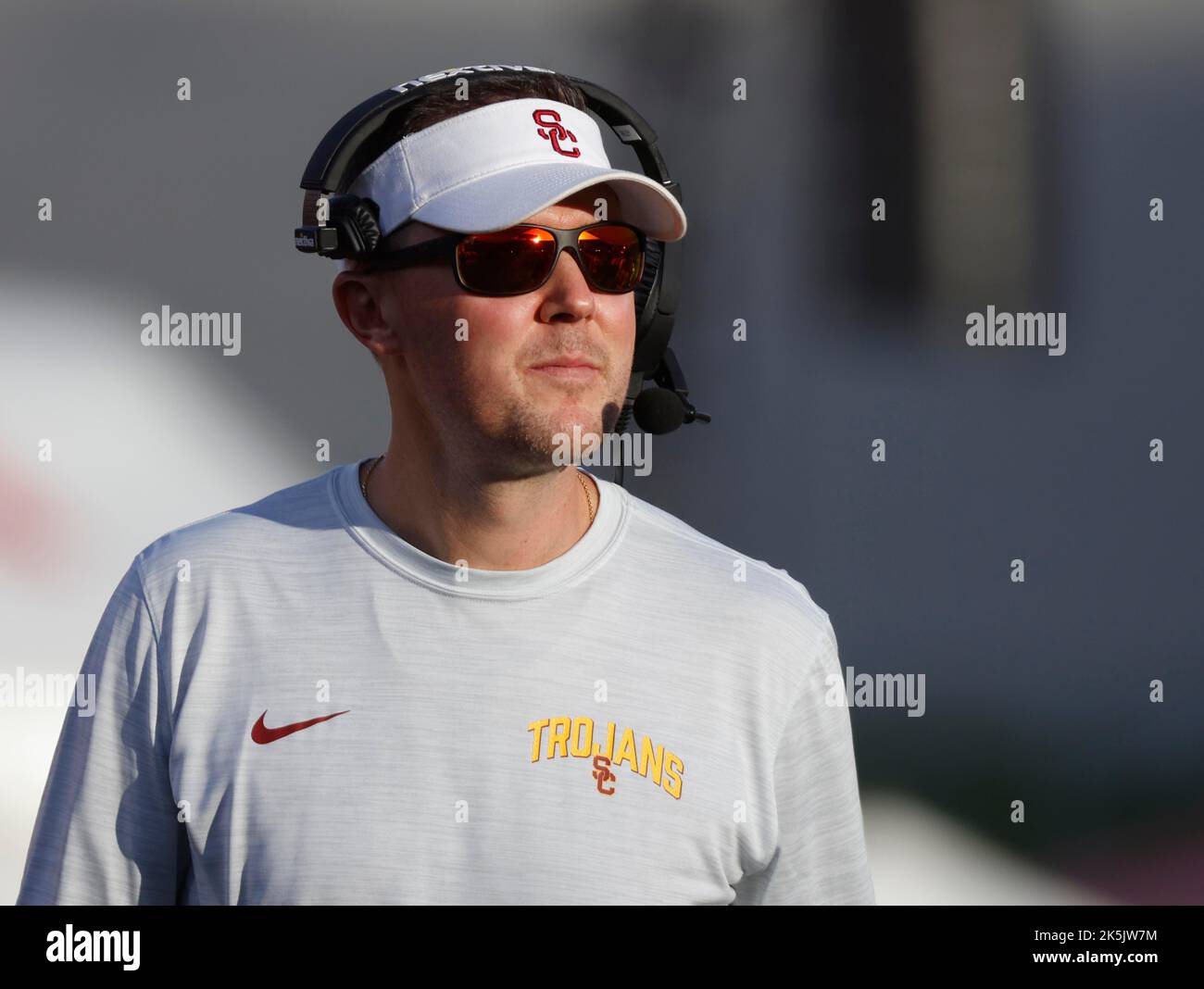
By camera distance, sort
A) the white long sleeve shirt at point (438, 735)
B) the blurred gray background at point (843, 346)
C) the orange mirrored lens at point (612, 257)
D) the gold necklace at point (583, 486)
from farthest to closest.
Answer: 1. the blurred gray background at point (843, 346)
2. the gold necklace at point (583, 486)
3. the orange mirrored lens at point (612, 257)
4. the white long sleeve shirt at point (438, 735)

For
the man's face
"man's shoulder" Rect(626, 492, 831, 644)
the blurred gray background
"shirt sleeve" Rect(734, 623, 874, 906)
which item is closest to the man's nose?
the man's face

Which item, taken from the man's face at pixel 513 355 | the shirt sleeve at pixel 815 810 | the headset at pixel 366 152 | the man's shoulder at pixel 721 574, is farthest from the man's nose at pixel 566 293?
the shirt sleeve at pixel 815 810

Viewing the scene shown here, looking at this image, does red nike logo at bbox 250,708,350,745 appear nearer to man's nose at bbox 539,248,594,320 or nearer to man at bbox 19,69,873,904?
man at bbox 19,69,873,904

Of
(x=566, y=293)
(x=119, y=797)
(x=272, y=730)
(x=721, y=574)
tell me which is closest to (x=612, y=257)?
(x=566, y=293)

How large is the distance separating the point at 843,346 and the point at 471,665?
181 cm

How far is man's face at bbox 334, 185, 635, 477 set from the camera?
1676mm

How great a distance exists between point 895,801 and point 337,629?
184cm

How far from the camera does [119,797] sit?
5.56 feet

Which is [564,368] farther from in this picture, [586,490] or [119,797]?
[119,797]

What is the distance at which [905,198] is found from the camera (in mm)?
3229

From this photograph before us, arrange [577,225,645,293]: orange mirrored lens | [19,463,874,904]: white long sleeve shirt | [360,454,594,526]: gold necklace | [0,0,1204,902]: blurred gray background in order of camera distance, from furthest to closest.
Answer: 1. [0,0,1204,902]: blurred gray background
2. [360,454,594,526]: gold necklace
3. [577,225,645,293]: orange mirrored lens
4. [19,463,874,904]: white long sleeve shirt

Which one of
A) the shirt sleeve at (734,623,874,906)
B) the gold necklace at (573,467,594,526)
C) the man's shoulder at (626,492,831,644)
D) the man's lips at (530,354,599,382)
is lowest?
the shirt sleeve at (734,623,874,906)

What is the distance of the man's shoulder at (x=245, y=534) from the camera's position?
1773 millimetres

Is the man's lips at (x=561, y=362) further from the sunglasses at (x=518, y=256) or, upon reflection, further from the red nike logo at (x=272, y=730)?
the red nike logo at (x=272, y=730)
